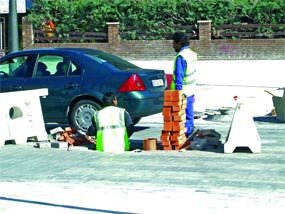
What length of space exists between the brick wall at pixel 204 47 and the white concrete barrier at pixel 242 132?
27217mm

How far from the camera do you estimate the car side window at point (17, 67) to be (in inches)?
551

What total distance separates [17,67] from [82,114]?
1.74 meters

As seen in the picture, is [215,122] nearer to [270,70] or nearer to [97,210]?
[97,210]

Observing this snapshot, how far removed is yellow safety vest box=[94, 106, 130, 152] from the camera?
37.7 ft

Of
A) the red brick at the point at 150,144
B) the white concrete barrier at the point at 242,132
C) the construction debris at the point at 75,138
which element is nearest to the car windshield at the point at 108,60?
the construction debris at the point at 75,138

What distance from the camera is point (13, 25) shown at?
16547 mm

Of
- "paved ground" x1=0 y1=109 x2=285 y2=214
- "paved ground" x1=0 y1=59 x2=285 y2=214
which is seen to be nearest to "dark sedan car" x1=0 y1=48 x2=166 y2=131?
"paved ground" x1=0 y1=59 x2=285 y2=214

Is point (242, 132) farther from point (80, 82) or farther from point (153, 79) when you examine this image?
point (80, 82)

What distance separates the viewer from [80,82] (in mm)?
13438

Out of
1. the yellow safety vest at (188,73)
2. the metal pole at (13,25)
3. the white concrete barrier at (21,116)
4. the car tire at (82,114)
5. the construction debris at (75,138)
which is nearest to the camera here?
the yellow safety vest at (188,73)

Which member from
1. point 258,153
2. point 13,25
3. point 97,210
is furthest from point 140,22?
point 97,210

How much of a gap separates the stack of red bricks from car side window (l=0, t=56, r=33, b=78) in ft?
12.0

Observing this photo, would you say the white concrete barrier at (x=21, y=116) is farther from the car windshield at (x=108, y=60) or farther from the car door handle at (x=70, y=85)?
the car windshield at (x=108, y=60)

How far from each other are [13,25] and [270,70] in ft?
49.7
